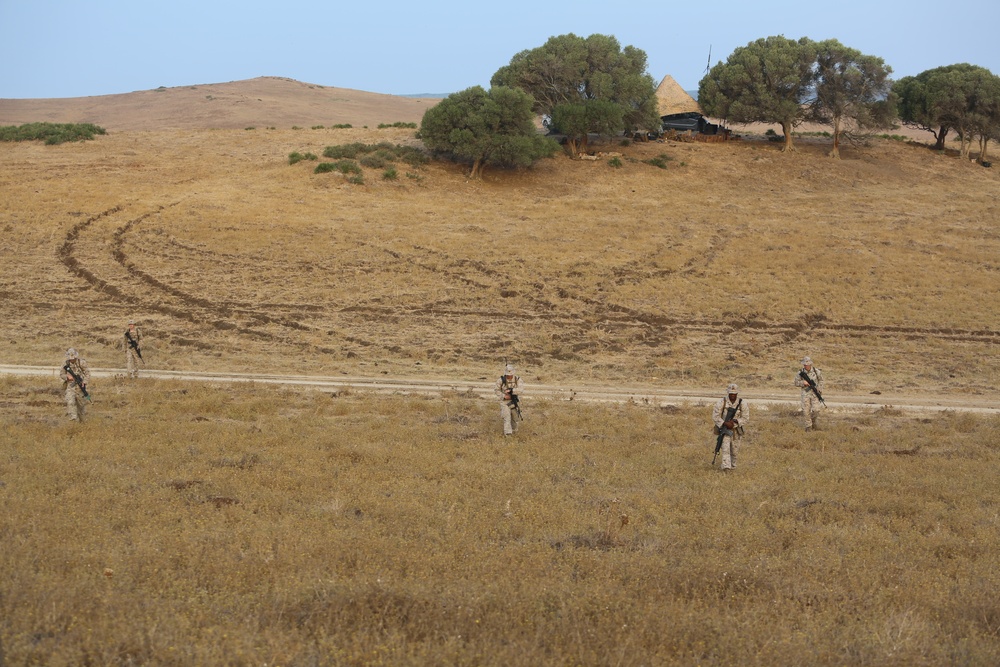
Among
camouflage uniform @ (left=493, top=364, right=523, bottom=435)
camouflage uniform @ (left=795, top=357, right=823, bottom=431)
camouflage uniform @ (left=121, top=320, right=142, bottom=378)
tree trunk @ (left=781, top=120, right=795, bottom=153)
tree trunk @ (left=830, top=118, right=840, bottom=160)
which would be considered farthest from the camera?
tree trunk @ (left=781, top=120, right=795, bottom=153)

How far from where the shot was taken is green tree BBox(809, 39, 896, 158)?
2554 inches

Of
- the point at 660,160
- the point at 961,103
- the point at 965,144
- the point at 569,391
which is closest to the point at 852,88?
the point at 961,103

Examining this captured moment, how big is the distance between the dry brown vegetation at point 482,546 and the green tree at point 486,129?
38166 mm

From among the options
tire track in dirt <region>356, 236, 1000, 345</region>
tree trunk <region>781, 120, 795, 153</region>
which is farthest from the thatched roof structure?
tire track in dirt <region>356, 236, 1000, 345</region>

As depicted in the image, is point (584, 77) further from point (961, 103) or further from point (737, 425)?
point (737, 425)

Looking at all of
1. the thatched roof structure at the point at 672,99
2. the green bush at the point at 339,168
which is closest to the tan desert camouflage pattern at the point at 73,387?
the green bush at the point at 339,168

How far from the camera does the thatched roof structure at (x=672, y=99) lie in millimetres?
75062

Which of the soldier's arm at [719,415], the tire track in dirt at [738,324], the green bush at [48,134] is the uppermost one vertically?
the green bush at [48,134]

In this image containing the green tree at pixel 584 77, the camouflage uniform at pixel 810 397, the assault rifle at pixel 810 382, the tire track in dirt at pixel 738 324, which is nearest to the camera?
the assault rifle at pixel 810 382

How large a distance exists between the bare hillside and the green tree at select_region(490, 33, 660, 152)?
39764 millimetres

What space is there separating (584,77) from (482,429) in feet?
174

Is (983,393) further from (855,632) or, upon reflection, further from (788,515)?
(855,632)

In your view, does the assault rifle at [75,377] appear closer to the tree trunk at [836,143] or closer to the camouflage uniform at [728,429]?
the camouflage uniform at [728,429]

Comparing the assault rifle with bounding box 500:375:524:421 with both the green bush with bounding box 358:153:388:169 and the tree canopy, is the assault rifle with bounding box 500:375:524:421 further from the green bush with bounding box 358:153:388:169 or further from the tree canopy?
the tree canopy
